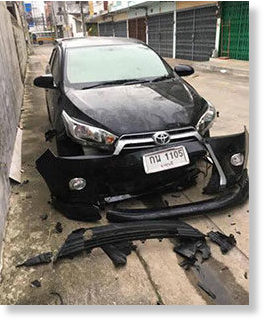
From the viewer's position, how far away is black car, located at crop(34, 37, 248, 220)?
2.61 m

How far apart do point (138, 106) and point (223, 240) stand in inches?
54.2

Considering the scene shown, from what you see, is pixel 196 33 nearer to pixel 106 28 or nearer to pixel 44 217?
pixel 44 217

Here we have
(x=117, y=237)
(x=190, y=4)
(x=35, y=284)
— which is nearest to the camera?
(x=35, y=284)

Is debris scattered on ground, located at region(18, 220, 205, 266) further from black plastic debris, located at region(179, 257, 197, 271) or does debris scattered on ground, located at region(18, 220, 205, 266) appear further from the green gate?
the green gate

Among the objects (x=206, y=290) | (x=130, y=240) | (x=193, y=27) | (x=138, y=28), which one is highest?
(x=138, y=28)

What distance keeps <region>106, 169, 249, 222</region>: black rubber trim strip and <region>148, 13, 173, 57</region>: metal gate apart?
16.7m

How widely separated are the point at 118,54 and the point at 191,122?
5.33ft

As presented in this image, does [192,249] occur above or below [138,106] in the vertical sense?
below

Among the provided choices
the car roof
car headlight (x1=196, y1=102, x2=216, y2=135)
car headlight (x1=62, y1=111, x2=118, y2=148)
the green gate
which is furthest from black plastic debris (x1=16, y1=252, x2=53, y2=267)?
the green gate

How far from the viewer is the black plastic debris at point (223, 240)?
8.05 ft

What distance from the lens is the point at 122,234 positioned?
2439 mm

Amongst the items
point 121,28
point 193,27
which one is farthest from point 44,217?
point 121,28

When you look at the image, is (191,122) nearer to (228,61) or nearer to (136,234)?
(136,234)

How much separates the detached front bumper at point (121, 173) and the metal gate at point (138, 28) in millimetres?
20864
